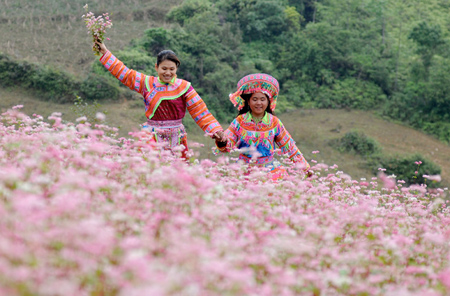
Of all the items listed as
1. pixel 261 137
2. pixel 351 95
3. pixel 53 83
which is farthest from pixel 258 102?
pixel 351 95

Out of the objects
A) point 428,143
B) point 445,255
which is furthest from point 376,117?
point 445,255

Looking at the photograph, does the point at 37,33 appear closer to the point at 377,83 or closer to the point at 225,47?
the point at 225,47

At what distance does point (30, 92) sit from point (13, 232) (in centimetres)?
1583

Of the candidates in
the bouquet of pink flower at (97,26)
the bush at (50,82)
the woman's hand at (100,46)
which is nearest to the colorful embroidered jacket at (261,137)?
the woman's hand at (100,46)

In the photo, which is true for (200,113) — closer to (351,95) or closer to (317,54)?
(351,95)

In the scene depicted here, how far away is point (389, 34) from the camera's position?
30547 mm

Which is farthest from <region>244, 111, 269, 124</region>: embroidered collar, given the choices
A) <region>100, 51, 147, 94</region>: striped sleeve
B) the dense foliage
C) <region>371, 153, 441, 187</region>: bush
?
the dense foliage

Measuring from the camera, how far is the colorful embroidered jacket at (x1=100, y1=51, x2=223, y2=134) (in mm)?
5535

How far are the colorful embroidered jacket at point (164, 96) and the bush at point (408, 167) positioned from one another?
10511 millimetres

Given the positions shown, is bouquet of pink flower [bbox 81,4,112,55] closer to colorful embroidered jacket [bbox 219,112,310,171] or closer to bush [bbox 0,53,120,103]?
colorful embroidered jacket [bbox 219,112,310,171]

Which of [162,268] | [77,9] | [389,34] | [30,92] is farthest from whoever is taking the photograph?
[389,34]

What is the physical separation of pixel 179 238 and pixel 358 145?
16518 millimetres

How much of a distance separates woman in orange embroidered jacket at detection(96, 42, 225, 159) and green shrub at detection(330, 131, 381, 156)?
12937 mm

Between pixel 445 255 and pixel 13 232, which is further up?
pixel 13 232
